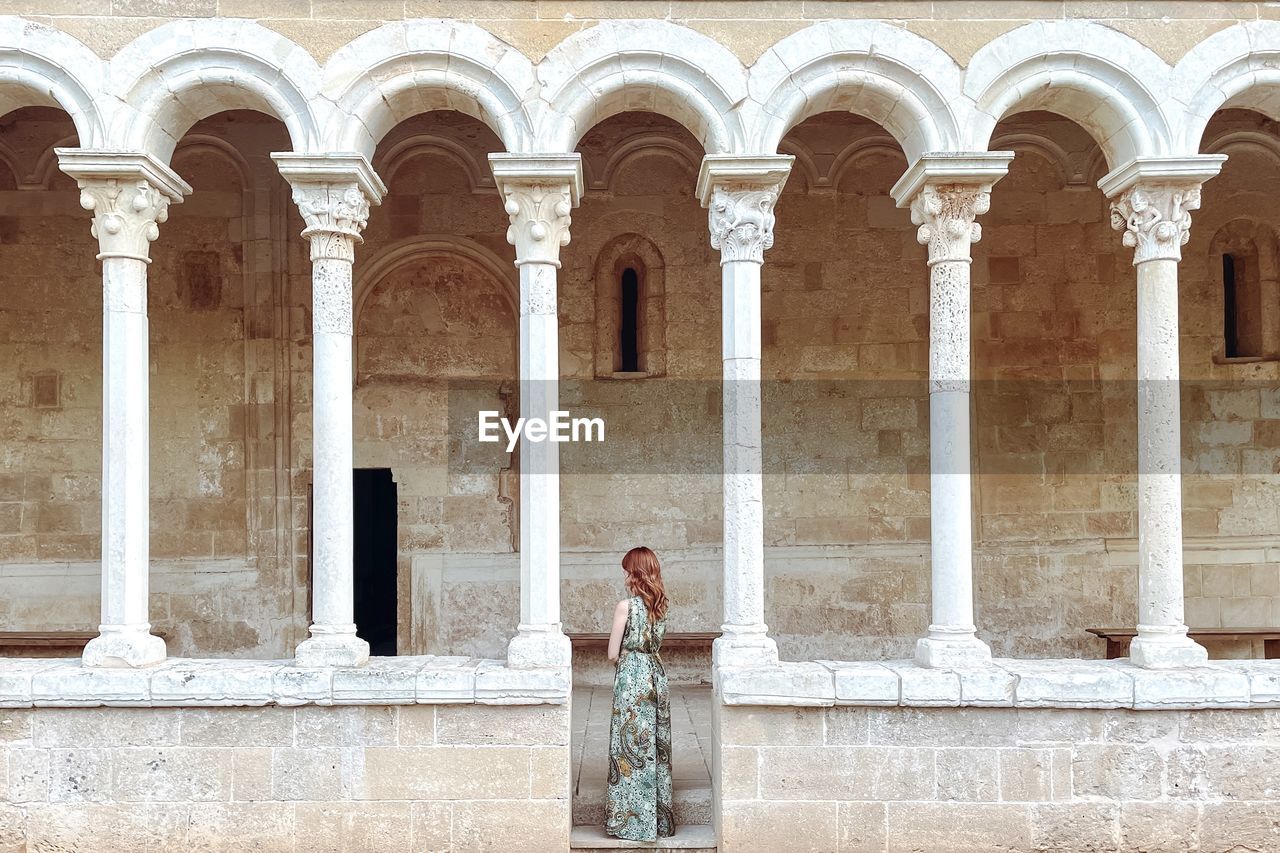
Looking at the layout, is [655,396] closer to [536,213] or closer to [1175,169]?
[536,213]

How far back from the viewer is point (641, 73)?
5531 millimetres

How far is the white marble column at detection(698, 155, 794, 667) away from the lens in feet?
17.8

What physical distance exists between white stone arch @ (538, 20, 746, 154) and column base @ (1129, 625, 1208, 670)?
3.50 metres

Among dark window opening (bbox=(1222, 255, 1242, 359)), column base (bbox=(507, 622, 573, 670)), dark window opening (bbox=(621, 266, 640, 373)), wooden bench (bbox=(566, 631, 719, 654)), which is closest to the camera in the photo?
column base (bbox=(507, 622, 573, 670))

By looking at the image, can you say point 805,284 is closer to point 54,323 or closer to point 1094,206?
point 1094,206

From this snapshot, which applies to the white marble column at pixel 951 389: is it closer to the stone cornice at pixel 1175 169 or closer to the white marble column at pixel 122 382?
the stone cornice at pixel 1175 169

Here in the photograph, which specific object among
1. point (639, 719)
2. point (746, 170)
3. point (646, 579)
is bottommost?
point (639, 719)

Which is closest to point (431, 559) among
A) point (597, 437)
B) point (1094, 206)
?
point (597, 437)

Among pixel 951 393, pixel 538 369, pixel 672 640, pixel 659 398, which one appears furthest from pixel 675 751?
pixel 659 398

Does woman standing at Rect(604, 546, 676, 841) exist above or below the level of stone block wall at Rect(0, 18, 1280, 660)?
below

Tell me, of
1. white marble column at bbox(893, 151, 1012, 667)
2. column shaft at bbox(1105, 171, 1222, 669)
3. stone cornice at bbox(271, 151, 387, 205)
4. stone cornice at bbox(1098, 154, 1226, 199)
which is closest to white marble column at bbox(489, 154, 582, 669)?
stone cornice at bbox(271, 151, 387, 205)

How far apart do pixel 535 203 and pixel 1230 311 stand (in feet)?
20.9

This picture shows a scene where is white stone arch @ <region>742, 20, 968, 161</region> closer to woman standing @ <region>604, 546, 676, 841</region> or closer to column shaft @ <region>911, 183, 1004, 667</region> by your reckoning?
column shaft @ <region>911, 183, 1004, 667</region>

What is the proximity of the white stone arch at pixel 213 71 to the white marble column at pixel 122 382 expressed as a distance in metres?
0.22
